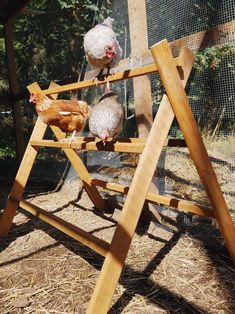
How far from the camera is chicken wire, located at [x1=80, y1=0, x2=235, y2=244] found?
1.82 metres

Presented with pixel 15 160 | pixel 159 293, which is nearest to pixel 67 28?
pixel 15 160

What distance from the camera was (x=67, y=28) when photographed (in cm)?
352

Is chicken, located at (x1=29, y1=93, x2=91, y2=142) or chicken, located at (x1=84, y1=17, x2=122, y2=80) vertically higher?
chicken, located at (x1=84, y1=17, x2=122, y2=80)

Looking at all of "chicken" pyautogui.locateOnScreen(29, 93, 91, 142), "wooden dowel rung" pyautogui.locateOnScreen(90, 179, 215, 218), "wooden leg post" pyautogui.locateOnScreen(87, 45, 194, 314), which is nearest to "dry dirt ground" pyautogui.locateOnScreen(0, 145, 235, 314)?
"wooden leg post" pyautogui.locateOnScreen(87, 45, 194, 314)

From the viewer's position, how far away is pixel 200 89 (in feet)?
6.58

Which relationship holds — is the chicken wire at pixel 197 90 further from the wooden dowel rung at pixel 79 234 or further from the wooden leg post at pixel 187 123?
the wooden dowel rung at pixel 79 234

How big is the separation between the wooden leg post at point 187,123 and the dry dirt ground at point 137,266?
0.42 meters

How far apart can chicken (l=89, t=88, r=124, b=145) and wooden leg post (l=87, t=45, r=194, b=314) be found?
33 centimetres

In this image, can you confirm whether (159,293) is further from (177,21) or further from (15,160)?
(15,160)

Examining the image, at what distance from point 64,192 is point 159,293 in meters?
2.09

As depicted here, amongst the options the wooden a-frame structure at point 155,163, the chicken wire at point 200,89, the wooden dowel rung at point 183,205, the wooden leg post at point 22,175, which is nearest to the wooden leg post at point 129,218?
the wooden a-frame structure at point 155,163

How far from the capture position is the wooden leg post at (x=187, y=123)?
1.34m

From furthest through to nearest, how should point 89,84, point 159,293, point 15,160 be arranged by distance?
point 15,160, point 89,84, point 159,293

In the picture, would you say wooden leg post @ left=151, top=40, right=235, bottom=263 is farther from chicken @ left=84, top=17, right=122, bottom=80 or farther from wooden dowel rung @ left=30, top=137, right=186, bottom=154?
chicken @ left=84, top=17, right=122, bottom=80
